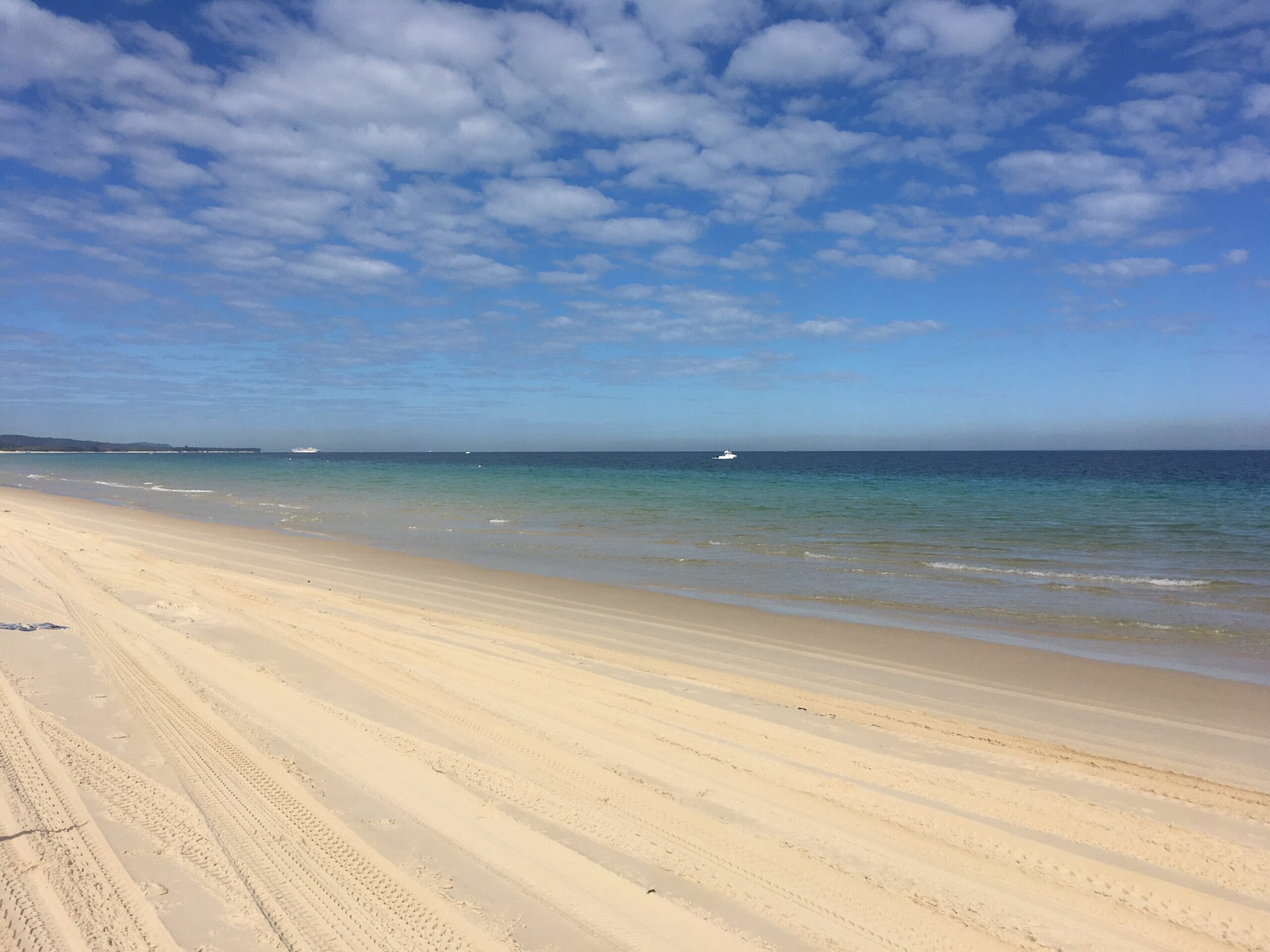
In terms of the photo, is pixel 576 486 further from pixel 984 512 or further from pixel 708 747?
pixel 708 747

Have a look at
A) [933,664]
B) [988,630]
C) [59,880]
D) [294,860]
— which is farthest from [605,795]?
[988,630]

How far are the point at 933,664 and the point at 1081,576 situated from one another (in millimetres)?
7854

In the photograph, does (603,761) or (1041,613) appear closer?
(603,761)

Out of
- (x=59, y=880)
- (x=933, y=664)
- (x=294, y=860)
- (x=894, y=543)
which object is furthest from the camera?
(x=894, y=543)

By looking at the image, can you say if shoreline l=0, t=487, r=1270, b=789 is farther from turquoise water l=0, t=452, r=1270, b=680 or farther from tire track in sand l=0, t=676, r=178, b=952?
tire track in sand l=0, t=676, r=178, b=952

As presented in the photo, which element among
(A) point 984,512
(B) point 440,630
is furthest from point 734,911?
(A) point 984,512

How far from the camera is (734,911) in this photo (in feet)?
11.1

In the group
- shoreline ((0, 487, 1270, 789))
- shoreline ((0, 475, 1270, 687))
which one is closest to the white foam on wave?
shoreline ((0, 475, 1270, 687))

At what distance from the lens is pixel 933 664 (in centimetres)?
831

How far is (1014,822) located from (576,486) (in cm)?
4281

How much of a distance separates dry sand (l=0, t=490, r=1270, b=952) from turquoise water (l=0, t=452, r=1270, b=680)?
9.15 ft

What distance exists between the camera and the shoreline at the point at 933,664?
6.57 meters

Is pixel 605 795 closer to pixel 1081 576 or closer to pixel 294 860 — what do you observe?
pixel 294 860

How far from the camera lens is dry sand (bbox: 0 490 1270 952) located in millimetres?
3301
